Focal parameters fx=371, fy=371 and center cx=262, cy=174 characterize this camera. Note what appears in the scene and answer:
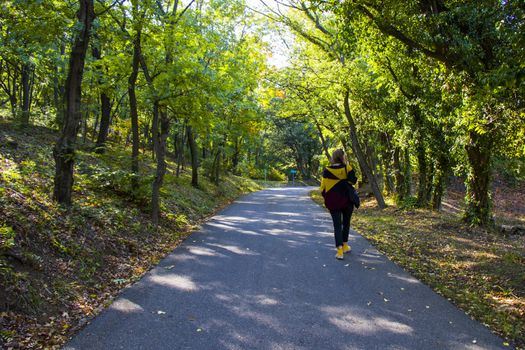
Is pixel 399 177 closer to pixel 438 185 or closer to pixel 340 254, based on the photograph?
pixel 438 185

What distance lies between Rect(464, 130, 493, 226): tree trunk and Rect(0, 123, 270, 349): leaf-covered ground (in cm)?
780

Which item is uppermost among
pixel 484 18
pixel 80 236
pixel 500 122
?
pixel 484 18

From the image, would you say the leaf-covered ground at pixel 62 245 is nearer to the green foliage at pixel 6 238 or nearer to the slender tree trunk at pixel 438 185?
the green foliage at pixel 6 238

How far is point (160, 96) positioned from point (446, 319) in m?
7.43

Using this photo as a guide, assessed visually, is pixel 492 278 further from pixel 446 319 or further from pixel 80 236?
pixel 80 236

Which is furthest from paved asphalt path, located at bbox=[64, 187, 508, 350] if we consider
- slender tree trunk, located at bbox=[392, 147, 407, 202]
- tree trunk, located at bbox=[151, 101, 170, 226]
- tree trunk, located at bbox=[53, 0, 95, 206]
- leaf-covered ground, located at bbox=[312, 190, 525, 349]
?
slender tree trunk, located at bbox=[392, 147, 407, 202]

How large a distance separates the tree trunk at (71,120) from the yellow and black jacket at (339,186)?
4771 mm

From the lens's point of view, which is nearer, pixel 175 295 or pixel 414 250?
pixel 175 295

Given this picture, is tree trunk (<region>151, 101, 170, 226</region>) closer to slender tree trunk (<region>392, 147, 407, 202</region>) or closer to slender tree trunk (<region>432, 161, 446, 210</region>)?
slender tree trunk (<region>432, 161, 446, 210</region>)

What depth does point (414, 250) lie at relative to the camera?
7824mm

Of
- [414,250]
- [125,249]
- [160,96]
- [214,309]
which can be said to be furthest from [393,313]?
[160,96]

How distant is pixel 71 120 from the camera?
6902 millimetres

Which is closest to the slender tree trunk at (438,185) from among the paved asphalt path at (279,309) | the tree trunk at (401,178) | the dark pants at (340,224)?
the tree trunk at (401,178)

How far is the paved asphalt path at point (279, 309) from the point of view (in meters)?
3.60
